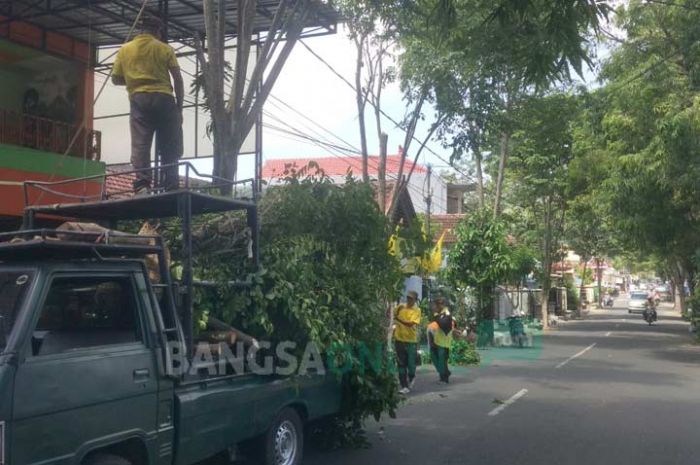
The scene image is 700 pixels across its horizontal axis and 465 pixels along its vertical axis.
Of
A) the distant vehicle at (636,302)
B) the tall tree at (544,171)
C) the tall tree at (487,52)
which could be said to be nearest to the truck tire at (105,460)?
the tall tree at (487,52)

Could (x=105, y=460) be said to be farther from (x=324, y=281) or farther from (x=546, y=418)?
(x=546, y=418)

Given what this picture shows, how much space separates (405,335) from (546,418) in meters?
3.02

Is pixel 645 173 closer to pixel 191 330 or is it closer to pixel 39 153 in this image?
pixel 39 153

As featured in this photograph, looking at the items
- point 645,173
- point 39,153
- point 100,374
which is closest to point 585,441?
point 100,374

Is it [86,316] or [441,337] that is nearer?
[86,316]

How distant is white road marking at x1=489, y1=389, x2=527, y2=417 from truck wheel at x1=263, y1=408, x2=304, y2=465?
4.41 meters

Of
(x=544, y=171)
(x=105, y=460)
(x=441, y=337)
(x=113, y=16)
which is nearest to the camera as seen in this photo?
(x=105, y=460)

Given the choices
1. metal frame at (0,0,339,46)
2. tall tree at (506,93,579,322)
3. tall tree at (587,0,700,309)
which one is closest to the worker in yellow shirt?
metal frame at (0,0,339,46)

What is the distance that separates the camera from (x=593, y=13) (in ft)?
21.2

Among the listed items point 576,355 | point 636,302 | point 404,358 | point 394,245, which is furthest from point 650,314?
point 394,245

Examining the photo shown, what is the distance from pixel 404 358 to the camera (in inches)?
500

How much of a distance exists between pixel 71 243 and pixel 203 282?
1659mm

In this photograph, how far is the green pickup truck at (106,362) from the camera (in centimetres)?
416

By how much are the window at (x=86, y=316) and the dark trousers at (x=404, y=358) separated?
7967mm
